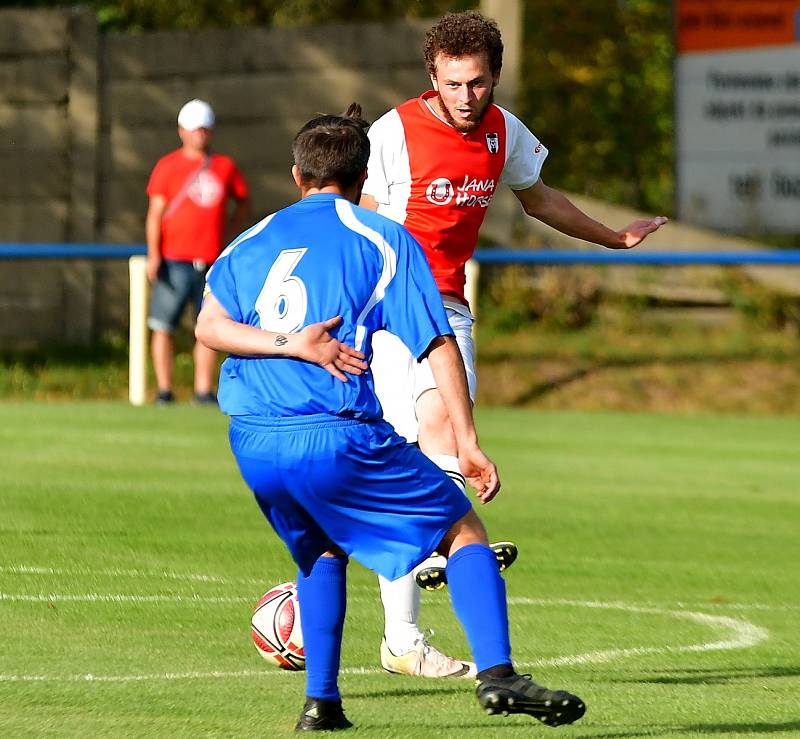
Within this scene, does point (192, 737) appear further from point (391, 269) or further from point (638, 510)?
point (638, 510)

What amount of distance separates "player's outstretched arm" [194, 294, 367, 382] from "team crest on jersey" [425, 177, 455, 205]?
1815 millimetres

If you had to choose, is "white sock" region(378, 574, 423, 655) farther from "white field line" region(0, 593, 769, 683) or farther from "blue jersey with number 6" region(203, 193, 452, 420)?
"blue jersey with number 6" region(203, 193, 452, 420)

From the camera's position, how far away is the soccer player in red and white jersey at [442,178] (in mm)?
6395

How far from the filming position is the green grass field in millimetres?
5414

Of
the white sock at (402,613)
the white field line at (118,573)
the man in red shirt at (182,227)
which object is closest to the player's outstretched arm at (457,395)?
the white sock at (402,613)

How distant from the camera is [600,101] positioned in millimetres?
32719

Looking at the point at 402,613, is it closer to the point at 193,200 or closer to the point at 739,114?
the point at 193,200

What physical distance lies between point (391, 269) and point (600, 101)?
2838cm

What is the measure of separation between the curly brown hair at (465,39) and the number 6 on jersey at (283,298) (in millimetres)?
1721

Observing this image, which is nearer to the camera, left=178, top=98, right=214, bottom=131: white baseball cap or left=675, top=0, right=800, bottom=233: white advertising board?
left=178, top=98, right=214, bottom=131: white baseball cap

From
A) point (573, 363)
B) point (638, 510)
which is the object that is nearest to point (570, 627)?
point (638, 510)

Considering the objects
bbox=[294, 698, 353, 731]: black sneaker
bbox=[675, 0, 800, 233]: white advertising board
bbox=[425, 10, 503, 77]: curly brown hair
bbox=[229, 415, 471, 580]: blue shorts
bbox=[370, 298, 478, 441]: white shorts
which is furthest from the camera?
bbox=[675, 0, 800, 233]: white advertising board

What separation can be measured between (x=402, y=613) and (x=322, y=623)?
3.83 ft

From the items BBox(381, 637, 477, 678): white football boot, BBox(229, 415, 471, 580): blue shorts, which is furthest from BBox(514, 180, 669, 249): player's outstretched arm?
BBox(229, 415, 471, 580): blue shorts
